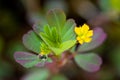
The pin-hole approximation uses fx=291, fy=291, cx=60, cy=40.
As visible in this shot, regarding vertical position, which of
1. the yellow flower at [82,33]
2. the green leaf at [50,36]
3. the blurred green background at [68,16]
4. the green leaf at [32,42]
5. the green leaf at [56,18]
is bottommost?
the yellow flower at [82,33]

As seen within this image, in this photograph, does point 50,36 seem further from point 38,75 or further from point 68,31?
point 38,75

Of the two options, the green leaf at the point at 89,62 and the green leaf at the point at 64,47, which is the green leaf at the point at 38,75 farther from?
the green leaf at the point at 64,47

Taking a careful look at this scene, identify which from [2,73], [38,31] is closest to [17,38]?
[2,73]

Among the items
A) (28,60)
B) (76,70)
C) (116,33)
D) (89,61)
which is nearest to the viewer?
(28,60)

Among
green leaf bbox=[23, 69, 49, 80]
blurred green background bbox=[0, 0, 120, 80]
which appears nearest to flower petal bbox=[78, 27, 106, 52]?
green leaf bbox=[23, 69, 49, 80]

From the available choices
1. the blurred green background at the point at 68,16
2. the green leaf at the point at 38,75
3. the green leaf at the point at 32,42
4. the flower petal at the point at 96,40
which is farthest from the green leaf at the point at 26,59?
the blurred green background at the point at 68,16

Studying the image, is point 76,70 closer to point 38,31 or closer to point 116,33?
point 116,33

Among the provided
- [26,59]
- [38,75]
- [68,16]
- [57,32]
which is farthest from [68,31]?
[68,16]
